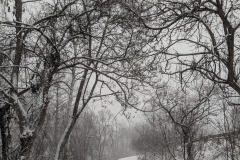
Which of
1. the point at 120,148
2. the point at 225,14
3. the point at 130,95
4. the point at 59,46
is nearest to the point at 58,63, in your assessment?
the point at 59,46

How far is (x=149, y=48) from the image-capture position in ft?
17.3

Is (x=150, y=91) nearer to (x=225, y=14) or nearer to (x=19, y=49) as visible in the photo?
(x=225, y=14)

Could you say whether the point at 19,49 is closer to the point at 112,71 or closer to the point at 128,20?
the point at 112,71

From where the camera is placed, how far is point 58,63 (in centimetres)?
563

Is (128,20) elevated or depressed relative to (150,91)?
elevated

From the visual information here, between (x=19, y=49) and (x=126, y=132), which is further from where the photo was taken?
(x=126, y=132)

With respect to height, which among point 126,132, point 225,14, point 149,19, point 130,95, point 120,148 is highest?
point 149,19

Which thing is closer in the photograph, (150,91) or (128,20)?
(128,20)

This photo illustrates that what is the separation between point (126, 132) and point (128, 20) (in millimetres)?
86567

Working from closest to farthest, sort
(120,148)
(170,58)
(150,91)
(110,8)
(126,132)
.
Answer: (170,58)
(110,8)
(150,91)
(120,148)
(126,132)

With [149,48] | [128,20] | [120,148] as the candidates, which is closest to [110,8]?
[128,20]

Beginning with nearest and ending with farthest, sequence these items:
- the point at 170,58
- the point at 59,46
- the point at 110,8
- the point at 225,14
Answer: the point at 225,14 → the point at 170,58 → the point at 110,8 → the point at 59,46

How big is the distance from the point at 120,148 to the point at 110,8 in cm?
8242

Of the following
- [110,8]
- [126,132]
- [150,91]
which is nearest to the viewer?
[110,8]
